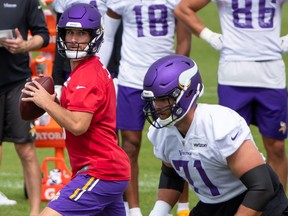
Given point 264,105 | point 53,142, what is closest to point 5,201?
point 53,142

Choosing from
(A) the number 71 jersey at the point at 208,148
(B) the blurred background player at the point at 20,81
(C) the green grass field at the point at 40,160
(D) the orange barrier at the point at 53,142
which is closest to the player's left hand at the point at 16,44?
(B) the blurred background player at the point at 20,81

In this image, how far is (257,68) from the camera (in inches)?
297

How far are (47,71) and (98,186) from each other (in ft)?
12.0

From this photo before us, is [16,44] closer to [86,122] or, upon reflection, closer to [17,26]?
[17,26]

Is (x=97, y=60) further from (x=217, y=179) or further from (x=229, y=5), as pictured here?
(x=229, y=5)

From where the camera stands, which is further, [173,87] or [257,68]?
[257,68]

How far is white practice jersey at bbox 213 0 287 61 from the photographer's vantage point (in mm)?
7484

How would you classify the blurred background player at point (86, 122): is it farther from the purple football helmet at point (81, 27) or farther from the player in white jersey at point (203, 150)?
the player in white jersey at point (203, 150)

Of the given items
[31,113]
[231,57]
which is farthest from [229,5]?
[31,113]

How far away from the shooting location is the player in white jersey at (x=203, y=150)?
532 centimetres

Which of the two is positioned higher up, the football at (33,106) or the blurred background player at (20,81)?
the football at (33,106)

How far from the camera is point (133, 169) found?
7957mm

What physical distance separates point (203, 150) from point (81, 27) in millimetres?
1245

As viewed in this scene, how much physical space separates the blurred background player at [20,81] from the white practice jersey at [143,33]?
2.11ft
